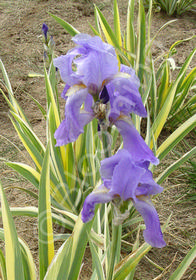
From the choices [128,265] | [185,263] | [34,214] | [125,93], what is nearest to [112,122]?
[125,93]

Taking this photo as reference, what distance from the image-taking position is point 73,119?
1.62ft

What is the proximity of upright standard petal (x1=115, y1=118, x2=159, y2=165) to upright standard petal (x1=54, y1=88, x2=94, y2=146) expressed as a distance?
0.06 m

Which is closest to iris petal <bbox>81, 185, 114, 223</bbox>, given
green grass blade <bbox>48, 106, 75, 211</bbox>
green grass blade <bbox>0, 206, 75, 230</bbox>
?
green grass blade <bbox>0, 206, 75, 230</bbox>

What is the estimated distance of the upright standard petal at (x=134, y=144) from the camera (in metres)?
0.48

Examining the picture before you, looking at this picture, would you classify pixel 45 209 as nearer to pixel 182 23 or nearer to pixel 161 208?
pixel 161 208

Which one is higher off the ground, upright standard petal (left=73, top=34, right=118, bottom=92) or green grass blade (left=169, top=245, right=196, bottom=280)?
upright standard petal (left=73, top=34, right=118, bottom=92)

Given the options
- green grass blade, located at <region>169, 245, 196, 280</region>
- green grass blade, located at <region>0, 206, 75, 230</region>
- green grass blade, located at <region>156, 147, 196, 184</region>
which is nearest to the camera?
green grass blade, located at <region>169, 245, 196, 280</region>

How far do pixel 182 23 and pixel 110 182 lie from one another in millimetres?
2674

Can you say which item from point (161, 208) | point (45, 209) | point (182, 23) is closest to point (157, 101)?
point (161, 208)

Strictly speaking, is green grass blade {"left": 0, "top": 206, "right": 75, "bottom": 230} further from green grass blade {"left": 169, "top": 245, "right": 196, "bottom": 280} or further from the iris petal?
the iris petal

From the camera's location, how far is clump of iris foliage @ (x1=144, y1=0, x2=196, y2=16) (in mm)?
2799

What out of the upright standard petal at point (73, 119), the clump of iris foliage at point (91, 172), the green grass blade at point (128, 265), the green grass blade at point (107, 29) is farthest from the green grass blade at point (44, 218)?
the green grass blade at point (107, 29)

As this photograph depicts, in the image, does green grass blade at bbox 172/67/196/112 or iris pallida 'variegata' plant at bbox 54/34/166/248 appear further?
green grass blade at bbox 172/67/196/112

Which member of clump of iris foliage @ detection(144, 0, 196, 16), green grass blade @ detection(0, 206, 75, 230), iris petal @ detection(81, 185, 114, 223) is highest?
iris petal @ detection(81, 185, 114, 223)
